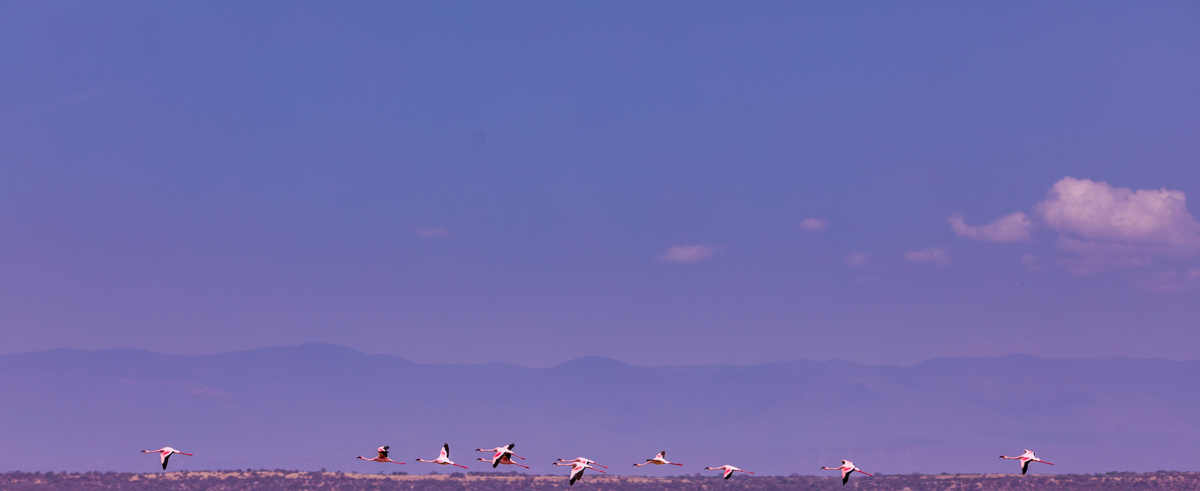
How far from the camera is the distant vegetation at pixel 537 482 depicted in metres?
136

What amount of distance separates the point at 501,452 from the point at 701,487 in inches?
3011

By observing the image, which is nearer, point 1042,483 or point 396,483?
point 1042,483

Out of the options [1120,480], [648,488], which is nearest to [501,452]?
[648,488]

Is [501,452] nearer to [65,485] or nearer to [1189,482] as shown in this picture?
[65,485]

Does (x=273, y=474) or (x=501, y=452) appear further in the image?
(x=273, y=474)

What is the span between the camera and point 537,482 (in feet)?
486

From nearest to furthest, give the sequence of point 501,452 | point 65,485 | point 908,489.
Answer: point 501,452 → point 65,485 → point 908,489

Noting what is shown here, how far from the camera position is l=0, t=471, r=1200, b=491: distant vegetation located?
136m

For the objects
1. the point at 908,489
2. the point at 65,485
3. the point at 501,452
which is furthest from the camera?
the point at 908,489

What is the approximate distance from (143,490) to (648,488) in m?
51.0

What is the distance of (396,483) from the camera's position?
14850cm

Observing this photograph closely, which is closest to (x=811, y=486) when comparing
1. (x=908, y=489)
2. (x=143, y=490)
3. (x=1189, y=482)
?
(x=908, y=489)

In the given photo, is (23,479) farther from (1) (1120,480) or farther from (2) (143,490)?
(1) (1120,480)

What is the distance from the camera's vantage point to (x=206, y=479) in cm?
14025
